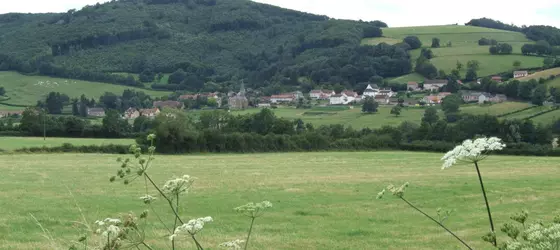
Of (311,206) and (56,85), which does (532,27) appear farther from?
(311,206)

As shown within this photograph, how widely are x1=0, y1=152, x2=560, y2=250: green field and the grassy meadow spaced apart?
118360 millimetres

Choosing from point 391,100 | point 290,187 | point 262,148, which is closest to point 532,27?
point 391,100

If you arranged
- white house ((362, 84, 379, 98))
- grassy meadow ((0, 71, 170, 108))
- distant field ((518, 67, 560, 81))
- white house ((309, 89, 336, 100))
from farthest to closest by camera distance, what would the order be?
white house ((309, 89, 336, 100))
white house ((362, 84, 379, 98))
grassy meadow ((0, 71, 170, 108))
distant field ((518, 67, 560, 81))

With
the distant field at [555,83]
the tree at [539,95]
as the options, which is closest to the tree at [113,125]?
the tree at [539,95]

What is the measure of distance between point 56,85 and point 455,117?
104 metres

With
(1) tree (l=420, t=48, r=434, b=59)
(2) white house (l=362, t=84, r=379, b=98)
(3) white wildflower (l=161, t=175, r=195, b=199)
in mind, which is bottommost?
(2) white house (l=362, t=84, r=379, b=98)

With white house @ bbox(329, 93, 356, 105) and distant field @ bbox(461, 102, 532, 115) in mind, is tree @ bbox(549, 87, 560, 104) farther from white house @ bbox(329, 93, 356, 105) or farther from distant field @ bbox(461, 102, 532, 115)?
white house @ bbox(329, 93, 356, 105)

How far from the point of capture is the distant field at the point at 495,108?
328 ft

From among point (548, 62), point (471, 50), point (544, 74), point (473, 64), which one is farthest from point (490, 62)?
point (544, 74)

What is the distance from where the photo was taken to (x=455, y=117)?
98.1m

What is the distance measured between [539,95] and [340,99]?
4897 centimetres

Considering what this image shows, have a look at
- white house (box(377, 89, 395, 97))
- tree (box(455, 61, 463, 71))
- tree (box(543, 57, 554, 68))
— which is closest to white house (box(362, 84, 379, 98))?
white house (box(377, 89, 395, 97))

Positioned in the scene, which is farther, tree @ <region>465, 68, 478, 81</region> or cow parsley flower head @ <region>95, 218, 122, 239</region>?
tree @ <region>465, 68, 478, 81</region>

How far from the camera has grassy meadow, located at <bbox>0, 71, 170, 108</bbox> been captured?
143125mm
